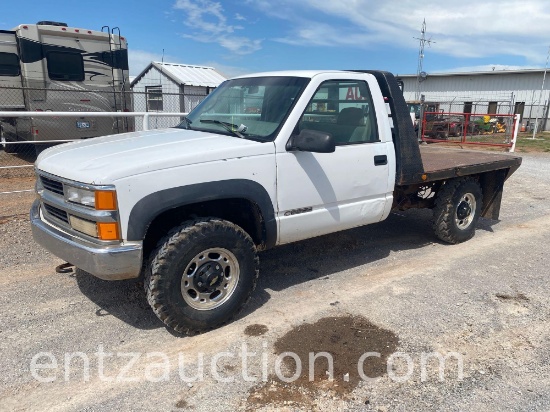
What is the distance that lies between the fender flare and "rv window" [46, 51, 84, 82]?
1016 centimetres

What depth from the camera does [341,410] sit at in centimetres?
267

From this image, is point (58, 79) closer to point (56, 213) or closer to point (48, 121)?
point (48, 121)

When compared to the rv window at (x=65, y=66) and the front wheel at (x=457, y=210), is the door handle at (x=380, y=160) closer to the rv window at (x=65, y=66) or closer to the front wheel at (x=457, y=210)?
the front wheel at (x=457, y=210)

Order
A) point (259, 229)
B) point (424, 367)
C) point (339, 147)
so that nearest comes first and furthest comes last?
point (424, 367) → point (259, 229) → point (339, 147)

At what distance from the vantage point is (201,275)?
346 cm

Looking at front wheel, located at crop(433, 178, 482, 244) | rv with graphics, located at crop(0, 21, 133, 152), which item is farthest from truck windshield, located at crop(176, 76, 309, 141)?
rv with graphics, located at crop(0, 21, 133, 152)

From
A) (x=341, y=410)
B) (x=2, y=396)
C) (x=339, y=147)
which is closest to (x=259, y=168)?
(x=339, y=147)

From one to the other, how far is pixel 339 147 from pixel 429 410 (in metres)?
2.34

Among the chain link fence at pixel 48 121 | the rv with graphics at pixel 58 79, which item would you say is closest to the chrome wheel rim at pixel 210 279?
the chain link fence at pixel 48 121

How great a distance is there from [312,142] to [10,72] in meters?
10.6

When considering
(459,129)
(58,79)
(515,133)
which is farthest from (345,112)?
(459,129)

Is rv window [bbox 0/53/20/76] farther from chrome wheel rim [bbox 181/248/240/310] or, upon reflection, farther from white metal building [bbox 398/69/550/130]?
white metal building [bbox 398/69/550/130]

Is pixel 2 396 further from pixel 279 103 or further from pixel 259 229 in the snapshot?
pixel 279 103

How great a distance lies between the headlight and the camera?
2992 mm
